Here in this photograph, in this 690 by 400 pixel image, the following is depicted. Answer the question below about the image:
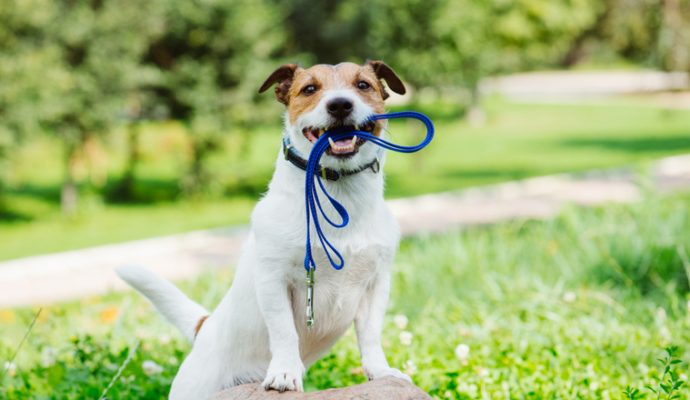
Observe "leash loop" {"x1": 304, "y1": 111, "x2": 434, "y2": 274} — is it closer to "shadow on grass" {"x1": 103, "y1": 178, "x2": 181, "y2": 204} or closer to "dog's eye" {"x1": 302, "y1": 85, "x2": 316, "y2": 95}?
"dog's eye" {"x1": 302, "y1": 85, "x2": 316, "y2": 95}

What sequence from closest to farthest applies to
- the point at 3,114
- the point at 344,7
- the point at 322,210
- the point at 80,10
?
the point at 322,210 < the point at 3,114 < the point at 80,10 < the point at 344,7

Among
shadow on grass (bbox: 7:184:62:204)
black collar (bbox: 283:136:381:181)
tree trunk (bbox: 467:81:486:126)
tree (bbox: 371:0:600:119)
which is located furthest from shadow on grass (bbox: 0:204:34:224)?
tree trunk (bbox: 467:81:486:126)

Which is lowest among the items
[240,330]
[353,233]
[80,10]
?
[240,330]

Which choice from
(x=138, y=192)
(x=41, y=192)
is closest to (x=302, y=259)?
(x=138, y=192)

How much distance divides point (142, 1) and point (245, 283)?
12.0m

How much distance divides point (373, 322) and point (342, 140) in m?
0.75

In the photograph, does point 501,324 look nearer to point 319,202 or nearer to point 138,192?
point 319,202

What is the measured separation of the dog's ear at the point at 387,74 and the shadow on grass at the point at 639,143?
64.1 ft

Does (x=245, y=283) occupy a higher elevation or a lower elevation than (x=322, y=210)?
lower

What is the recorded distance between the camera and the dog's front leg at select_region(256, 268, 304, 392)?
2.93 metres

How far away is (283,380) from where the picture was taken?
2.91 m

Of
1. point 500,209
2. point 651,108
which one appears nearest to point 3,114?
point 500,209

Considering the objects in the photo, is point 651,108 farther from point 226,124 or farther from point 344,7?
point 226,124

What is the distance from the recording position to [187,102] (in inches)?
579
